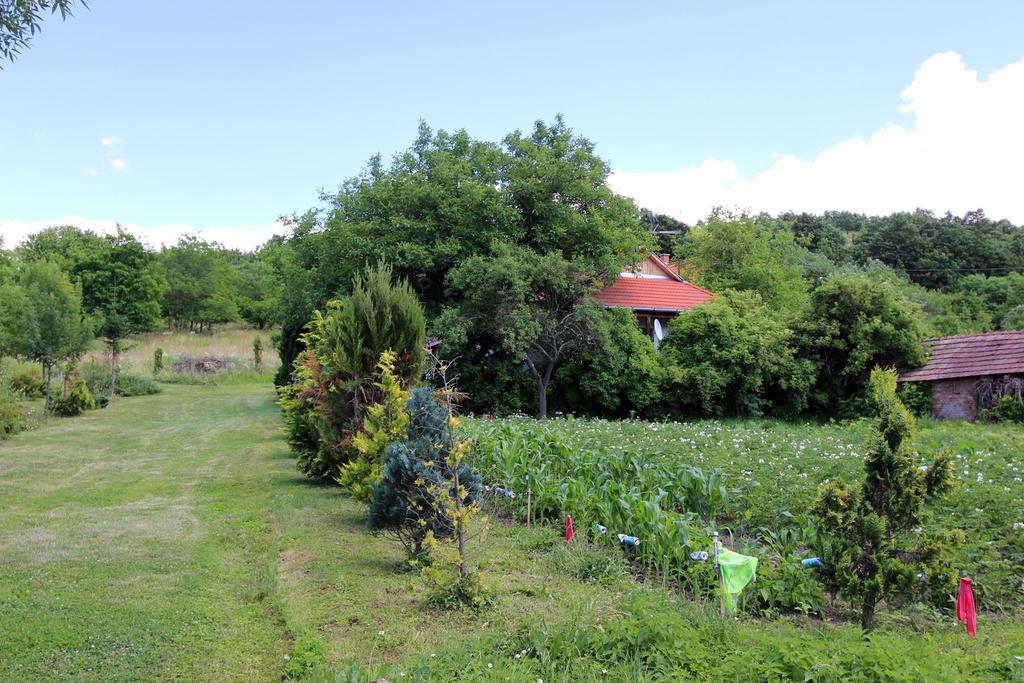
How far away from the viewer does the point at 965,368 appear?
70.6 feet

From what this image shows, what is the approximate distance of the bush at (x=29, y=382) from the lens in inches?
976

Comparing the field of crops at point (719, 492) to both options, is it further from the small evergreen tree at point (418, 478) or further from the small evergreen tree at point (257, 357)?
the small evergreen tree at point (257, 357)

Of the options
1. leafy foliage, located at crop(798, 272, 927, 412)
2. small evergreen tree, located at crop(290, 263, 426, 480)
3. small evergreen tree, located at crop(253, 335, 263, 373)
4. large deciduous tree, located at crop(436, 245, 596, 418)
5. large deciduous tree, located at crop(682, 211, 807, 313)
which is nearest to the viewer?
small evergreen tree, located at crop(290, 263, 426, 480)

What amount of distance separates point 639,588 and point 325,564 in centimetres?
300

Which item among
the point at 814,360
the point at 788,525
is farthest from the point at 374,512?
the point at 814,360

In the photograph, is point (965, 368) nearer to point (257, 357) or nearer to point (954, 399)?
point (954, 399)

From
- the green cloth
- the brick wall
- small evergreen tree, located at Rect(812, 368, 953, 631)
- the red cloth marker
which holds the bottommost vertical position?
the brick wall

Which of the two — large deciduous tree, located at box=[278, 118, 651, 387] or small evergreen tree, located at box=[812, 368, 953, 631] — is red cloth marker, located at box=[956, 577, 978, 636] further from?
large deciduous tree, located at box=[278, 118, 651, 387]

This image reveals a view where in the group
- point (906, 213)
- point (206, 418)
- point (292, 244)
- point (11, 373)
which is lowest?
point (206, 418)

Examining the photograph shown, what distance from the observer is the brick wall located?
2134cm

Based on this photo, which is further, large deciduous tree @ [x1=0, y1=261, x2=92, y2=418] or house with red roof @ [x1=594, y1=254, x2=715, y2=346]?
house with red roof @ [x1=594, y1=254, x2=715, y2=346]

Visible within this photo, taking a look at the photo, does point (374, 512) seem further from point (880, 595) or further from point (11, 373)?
point (11, 373)

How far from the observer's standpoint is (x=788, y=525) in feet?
23.0

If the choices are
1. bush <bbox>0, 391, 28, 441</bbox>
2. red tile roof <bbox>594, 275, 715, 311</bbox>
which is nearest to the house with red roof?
red tile roof <bbox>594, 275, 715, 311</bbox>
